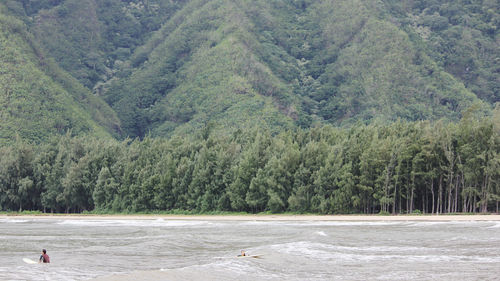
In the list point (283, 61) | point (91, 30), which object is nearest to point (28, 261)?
point (283, 61)

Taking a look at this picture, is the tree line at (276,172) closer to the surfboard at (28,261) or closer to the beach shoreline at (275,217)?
the beach shoreline at (275,217)

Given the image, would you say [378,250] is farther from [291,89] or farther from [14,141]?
[291,89]

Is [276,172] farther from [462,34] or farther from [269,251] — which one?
[462,34]

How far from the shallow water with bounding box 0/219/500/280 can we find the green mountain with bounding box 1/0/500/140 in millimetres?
59775

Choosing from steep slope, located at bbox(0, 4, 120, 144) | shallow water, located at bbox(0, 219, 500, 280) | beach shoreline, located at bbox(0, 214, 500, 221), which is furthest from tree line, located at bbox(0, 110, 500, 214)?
steep slope, located at bbox(0, 4, 120, 144)

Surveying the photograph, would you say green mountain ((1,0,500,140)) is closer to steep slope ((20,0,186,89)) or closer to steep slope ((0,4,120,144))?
steep slope ((20,0,186,89))

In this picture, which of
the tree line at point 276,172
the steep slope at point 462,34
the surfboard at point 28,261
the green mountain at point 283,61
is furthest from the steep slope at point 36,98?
the steep slope at point 462,34

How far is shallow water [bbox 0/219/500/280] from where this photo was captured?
24.1 meters

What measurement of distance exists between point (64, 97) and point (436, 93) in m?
73.1

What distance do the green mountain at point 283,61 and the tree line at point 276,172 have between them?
1310 inches

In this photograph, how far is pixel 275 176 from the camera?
58.6 metres

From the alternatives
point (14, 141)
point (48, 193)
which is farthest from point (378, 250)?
point (14, 141)

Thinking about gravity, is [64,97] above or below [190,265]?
above

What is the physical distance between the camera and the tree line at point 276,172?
171ft
